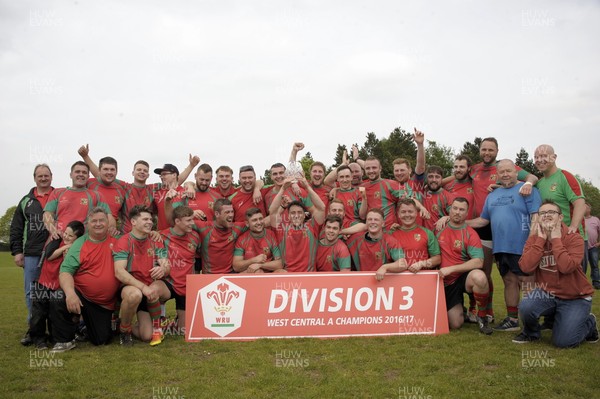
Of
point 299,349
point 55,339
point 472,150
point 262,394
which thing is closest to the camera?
point 262,394

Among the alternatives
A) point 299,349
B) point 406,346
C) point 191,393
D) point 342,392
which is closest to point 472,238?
point 406,346

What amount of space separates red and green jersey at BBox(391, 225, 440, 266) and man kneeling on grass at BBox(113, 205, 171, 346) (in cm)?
397

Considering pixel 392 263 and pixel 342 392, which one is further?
pixel 392 263

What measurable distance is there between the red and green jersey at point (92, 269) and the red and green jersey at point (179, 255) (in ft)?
2.98

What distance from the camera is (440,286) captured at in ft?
23.8

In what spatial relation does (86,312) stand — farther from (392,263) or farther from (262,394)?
(392,263)

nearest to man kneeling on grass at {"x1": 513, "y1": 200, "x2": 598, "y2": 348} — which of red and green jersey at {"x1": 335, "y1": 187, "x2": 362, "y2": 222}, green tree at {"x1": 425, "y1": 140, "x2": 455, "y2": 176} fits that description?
red and green jersey at {"x1": 335, "y1": 187, "x2": 362, "y2": 222}

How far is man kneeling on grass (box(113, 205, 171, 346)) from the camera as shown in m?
6.81

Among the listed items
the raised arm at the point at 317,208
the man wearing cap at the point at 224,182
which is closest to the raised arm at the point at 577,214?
the raised arm at the point at 317,208

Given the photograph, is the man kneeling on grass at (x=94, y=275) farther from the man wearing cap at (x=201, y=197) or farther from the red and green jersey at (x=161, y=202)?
the red and green jersey at (x=161, y=202)

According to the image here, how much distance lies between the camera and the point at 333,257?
766cm

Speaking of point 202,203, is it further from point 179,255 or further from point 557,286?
point 557,286

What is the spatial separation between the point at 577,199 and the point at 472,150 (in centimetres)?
5429

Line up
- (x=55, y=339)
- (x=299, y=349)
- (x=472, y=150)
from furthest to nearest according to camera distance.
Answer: (x=472, y=150) → (x=55, y=339) → (x=299, y=349)
